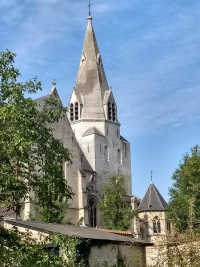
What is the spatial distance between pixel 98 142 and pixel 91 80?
26.7 feet

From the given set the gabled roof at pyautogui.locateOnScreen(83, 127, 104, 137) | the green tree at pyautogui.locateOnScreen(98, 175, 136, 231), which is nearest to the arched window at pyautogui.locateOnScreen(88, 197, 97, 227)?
the green tree at pyautogui.locateOnScreen(98, 175, 136, 231)

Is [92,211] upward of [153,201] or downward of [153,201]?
downward

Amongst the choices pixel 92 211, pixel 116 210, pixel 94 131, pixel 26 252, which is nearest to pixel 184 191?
pixel 116 210

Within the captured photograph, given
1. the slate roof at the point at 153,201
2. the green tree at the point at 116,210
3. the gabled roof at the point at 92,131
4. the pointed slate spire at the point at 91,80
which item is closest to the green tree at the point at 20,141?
the green tree at the point at 116,210

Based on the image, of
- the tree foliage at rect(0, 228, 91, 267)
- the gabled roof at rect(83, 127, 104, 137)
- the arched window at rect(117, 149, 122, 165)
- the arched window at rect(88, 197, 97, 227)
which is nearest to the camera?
the tree foliage at rect(0, 228, 91, 267)

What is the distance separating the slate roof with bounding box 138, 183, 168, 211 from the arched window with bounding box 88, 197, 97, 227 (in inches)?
306

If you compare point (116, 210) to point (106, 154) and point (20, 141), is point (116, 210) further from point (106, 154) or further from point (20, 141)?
point (20, 141)

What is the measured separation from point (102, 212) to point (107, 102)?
43.7 feet

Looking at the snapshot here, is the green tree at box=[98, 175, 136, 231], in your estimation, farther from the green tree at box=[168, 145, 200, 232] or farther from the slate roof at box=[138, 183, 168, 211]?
the slate roof at box=[138, 183, 168, 211]

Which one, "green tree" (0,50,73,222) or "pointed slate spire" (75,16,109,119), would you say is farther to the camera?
"pointed slate spire" (75,16,109,119)

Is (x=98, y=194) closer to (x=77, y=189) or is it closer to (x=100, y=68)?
(x=77, y=189)

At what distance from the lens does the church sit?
143 feet

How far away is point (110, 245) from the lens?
67.7 feet

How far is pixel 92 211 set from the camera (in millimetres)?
42406
